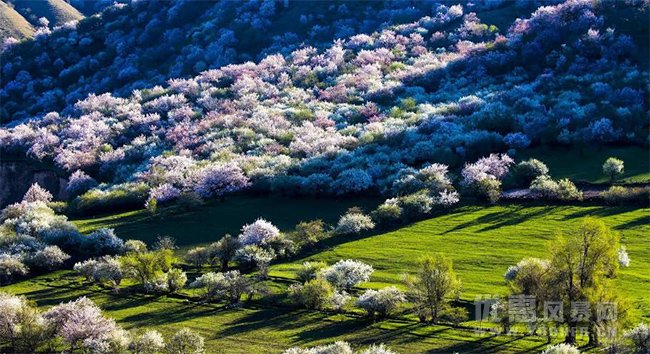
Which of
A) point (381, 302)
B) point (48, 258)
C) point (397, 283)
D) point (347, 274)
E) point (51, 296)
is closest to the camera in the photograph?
point (381, 302)

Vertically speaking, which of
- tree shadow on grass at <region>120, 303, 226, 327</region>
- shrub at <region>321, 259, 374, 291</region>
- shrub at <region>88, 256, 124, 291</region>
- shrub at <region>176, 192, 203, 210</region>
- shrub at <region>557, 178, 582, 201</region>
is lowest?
tree shadow on grass at <region>120, 303, 226, 327</region>

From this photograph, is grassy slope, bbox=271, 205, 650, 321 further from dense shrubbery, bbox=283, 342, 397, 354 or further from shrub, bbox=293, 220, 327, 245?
dense shrubbery, bbox=283, 342, 397, 354

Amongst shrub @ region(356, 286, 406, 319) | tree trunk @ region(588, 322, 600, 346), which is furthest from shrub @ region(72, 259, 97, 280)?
tree trunk @ region(588, 322, 600, 346)

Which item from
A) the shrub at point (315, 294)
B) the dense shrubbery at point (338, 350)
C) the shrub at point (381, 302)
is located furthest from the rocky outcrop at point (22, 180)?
the dense shrubbery at point (338, 350)

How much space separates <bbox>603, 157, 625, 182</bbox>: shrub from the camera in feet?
235

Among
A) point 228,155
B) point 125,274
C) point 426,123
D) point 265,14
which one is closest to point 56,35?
point 265,14

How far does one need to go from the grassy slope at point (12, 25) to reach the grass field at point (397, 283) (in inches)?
4458

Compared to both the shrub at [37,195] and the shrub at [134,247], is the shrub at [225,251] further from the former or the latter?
the shrub at [37,195]

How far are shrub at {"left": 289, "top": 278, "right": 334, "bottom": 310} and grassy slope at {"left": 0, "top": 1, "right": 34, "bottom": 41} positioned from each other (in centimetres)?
13829

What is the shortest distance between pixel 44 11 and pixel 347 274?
166m

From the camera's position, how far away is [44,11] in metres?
194

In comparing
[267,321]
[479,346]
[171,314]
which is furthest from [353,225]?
[479,346]

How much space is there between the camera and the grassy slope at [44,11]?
624ft

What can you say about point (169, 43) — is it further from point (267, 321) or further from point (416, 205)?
point (267, 321)
